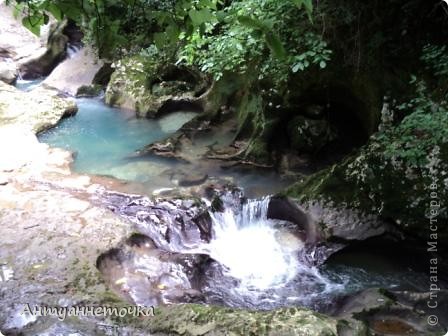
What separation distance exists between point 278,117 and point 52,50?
33.7 ft

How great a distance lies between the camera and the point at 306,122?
7.42m

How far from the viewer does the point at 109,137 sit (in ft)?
32.2

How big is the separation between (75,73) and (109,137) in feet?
17.0

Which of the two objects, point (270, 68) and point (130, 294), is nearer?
point (130, 294)

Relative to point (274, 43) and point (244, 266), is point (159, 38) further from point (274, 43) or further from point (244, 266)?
point (244, 266)

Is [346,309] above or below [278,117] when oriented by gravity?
below

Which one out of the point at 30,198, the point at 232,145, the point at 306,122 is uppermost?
the point at 306,122

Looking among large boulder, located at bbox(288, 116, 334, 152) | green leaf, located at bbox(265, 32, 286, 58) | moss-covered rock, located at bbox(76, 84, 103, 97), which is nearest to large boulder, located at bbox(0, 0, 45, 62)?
moss-covered rock, located at bbox(76, 84, 103, 97)

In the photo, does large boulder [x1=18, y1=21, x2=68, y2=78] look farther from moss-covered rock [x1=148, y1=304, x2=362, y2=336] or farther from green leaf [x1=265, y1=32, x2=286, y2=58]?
green leaf [x1=265, y1=32, x2=286, y2=58]

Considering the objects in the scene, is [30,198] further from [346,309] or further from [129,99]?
[129,99]

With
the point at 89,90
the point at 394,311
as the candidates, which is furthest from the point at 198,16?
the point at 89,90

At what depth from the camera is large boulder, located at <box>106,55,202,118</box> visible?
10.9 meters

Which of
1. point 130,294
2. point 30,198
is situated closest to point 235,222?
point 130,294

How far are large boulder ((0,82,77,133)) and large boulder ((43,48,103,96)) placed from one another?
1300mm
